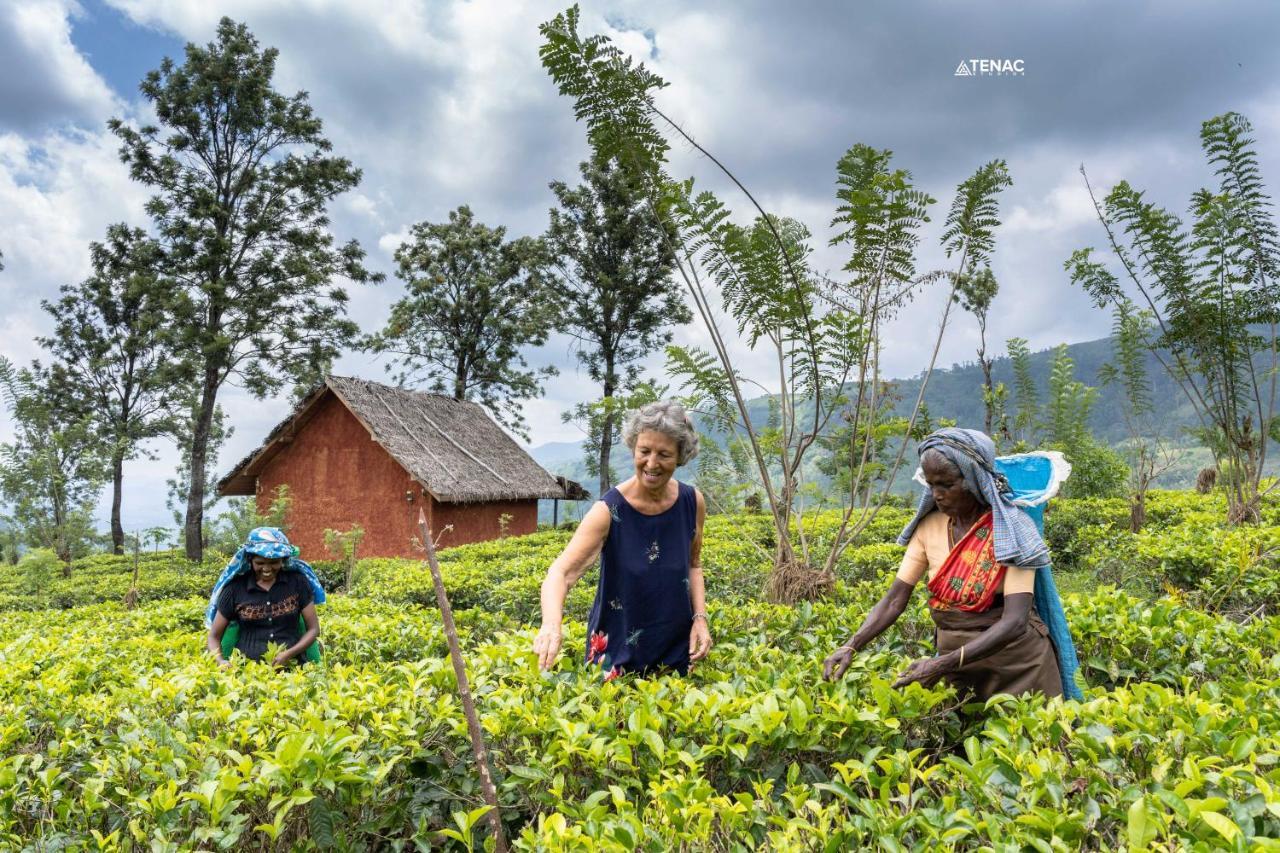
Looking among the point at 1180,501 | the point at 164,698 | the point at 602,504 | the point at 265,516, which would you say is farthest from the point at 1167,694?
the point at 265,516

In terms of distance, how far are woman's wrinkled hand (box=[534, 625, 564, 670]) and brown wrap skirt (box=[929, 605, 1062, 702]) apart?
1468 mm

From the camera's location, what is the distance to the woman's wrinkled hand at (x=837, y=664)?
2928 mm

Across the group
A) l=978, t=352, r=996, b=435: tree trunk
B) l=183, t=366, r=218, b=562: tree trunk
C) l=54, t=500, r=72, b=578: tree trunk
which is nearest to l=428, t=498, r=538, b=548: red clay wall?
l=183, t=366, r=218, b=562: tree trunk

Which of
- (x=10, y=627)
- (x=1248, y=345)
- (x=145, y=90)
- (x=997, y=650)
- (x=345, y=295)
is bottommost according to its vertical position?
(x=10, y=627)

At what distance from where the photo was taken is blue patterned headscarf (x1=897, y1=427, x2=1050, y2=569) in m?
2.61

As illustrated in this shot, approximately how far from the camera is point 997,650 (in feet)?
8.92

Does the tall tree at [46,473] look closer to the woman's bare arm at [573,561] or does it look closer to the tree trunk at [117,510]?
the tree trunk at [117,510]

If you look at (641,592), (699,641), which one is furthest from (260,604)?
(699,641)

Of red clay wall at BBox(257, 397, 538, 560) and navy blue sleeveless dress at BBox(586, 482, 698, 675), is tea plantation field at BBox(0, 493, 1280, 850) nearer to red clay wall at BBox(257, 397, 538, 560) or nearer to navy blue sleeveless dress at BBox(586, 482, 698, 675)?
navy blue sleeveless dress at BBox(586, 482, 698, 675)

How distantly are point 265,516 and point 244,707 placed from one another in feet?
58.7

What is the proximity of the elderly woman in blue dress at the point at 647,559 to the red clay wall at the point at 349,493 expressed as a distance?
1604 centimetres

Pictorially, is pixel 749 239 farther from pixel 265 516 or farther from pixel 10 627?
pixel 265 516

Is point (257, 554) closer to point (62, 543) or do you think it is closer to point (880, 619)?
point (880, 619)

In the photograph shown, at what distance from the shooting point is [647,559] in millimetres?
3303
